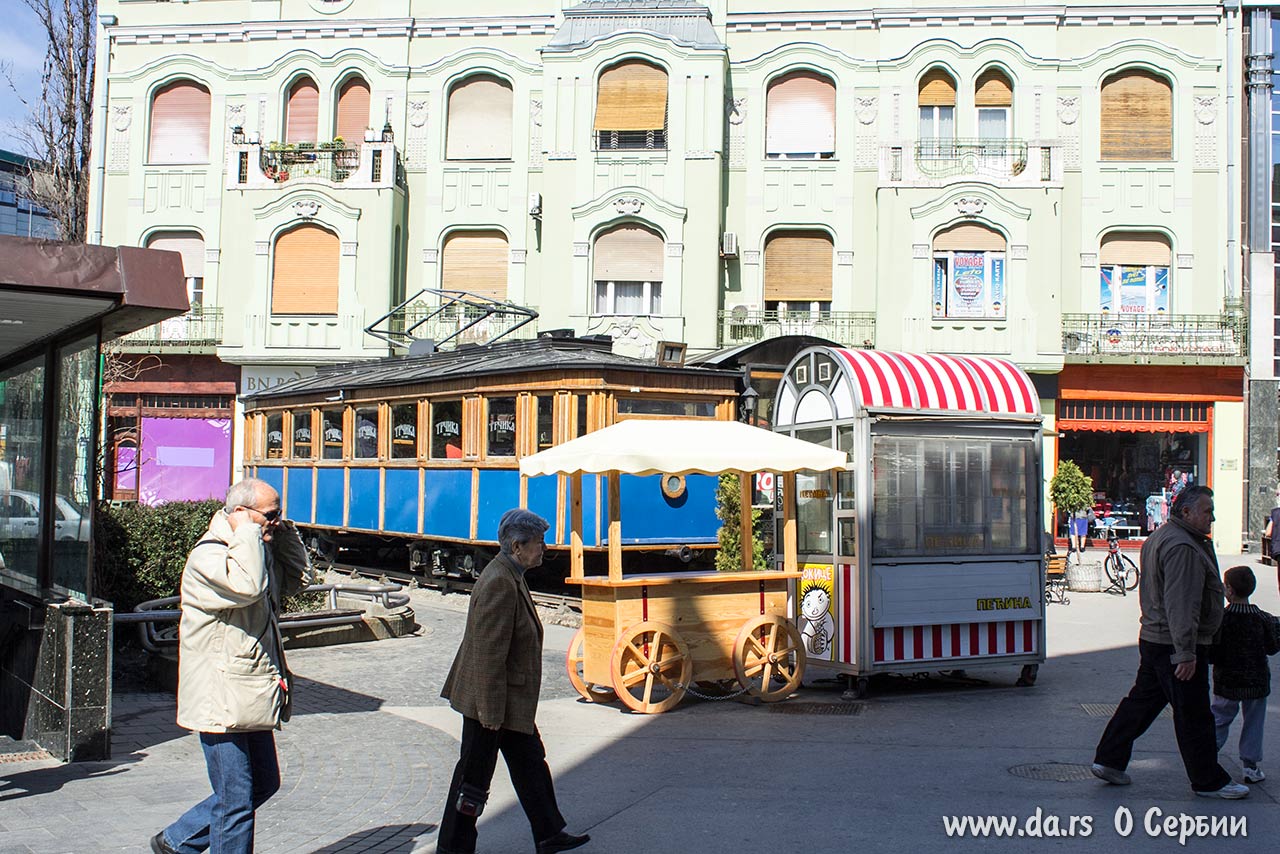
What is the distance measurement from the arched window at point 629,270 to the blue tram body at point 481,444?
7975 millimetres

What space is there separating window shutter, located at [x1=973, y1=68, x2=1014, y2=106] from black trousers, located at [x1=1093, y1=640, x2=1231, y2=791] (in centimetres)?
2255

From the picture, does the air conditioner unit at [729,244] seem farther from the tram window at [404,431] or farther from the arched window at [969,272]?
the tram window at [404,431]

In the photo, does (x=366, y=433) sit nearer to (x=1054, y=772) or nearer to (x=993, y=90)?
(x=1054, y=772)

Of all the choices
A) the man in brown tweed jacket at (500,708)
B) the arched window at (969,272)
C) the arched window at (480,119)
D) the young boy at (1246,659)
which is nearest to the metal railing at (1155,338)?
the arched window at (969,272)

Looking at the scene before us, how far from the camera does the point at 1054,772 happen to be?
7.52 m

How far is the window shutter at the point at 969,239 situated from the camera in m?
26.7

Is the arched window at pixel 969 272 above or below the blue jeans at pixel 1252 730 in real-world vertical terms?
above

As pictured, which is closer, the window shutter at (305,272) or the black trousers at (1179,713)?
the black trousers at (1179,713)

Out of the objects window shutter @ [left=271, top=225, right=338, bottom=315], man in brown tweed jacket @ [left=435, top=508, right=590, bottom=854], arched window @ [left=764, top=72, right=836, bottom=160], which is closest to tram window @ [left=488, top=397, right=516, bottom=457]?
man in brown tweed jacket @ [left=435, top=508, right=590, bottom=854]

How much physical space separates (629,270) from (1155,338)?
35.6 ft

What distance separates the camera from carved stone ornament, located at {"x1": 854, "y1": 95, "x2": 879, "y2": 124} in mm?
27906

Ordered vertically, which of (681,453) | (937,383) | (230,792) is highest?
(937,383)

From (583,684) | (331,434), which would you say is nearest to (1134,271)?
(331,434)

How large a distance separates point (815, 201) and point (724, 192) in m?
1.94
